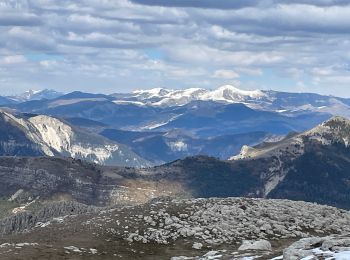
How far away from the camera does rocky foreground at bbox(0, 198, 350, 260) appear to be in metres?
90.6

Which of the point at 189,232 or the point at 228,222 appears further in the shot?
the point at 228,222


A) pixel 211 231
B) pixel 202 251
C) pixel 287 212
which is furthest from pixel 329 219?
pixel 202 251

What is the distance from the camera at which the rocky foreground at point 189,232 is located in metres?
90.6

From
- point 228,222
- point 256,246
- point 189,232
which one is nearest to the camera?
point 256,246

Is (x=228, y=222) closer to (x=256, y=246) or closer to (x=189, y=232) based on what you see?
(x=189, y=232)

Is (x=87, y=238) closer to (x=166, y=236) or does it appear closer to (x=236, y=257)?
(x=166, y=236)

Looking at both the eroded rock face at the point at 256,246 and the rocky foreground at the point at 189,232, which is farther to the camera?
the eroded rock face at the point at 256,246

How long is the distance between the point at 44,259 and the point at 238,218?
4456 cm

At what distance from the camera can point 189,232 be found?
10800 cm

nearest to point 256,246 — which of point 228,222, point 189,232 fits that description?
point 189,232

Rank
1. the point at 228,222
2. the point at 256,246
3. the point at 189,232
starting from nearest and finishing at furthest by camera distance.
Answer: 1. the point at 256,246
2. the point at 189,232
3. the point at 228,222

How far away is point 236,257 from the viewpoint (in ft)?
270

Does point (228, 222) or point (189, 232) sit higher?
point (189, 232)

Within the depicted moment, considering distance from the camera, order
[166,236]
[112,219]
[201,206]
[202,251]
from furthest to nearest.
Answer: [201,206], [112,219], [166,236], [202,251]
